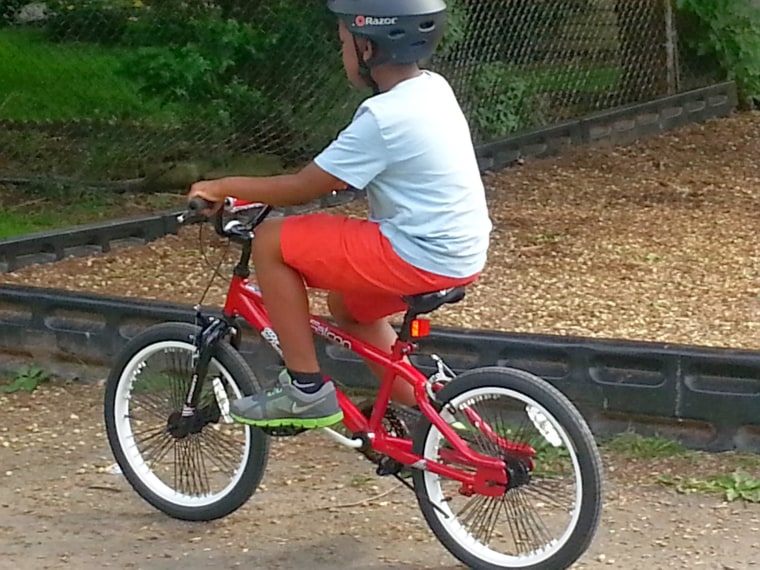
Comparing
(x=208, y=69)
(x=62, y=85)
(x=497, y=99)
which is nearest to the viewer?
(x=208, y=69)

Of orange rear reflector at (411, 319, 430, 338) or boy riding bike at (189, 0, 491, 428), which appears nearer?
boy riding bike at (189, 0, 491, 428)

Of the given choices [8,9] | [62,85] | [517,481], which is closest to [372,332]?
[517,481]

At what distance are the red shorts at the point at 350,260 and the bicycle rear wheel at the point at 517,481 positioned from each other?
311 millimetres

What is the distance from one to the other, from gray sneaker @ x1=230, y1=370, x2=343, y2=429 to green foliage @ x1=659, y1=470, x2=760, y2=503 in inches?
50.0

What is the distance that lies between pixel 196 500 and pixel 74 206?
17.7 ft

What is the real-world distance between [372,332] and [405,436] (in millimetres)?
340

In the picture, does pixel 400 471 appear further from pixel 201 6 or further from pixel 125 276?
pixel 201 6

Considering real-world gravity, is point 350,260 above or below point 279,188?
below

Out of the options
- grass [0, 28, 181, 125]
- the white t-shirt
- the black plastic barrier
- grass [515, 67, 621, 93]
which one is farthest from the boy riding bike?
grass [515, 67, 621, 93]

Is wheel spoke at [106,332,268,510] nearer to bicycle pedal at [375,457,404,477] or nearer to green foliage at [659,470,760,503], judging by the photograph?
bicycle pedal at [375,457,404,477]

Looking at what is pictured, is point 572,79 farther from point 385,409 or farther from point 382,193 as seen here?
point 382,193

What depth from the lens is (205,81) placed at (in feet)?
31.3

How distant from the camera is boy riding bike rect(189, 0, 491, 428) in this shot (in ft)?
11.6

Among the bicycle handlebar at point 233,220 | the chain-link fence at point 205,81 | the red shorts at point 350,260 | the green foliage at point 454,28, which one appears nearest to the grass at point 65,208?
the chain-link fence at point 205,81
